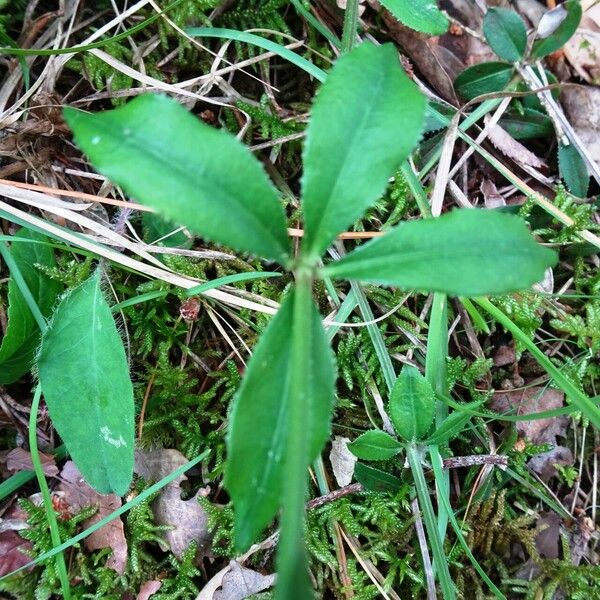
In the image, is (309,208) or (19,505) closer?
(309,208)

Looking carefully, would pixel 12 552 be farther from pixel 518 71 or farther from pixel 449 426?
pixel 518 71

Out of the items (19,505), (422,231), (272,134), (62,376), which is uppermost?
(422,231)

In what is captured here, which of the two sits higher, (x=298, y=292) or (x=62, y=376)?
(x=298, y=292)

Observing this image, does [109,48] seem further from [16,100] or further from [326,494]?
[326,494]

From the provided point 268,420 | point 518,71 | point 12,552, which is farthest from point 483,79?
point 12,552

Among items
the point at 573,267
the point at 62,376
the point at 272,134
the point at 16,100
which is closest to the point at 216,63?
the point at 272,134

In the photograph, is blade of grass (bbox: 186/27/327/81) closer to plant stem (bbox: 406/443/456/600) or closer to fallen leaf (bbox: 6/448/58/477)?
plant stem (bbox: 406/443/456/600)

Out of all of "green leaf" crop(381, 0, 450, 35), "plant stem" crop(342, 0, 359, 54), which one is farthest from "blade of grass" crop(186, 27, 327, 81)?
"green leaf" crop(381, 0, 450, 35)
